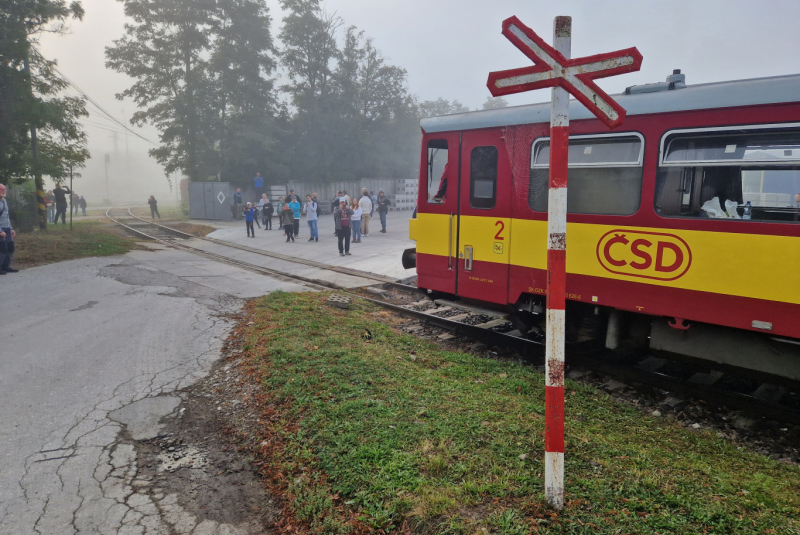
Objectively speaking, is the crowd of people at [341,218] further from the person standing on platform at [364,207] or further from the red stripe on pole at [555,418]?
the red stripe on pole at [555,418]

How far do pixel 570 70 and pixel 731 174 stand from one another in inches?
119

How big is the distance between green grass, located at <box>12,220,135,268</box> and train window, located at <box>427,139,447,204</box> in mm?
11950

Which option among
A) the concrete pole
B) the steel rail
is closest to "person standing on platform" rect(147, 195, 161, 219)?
the steel rail

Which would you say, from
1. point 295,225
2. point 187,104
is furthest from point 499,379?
point 187,104

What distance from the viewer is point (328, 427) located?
15.2 feet

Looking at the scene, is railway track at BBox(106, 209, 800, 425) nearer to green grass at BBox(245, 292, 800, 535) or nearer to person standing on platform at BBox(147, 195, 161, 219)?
green grass at BBox(245, 292, 800, 535)

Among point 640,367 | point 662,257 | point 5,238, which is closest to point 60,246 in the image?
point 5,238

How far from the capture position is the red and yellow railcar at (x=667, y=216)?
4.83 m

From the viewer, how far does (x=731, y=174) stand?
5.10 meters

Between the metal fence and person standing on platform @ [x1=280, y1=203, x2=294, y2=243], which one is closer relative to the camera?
person standing on platform @ [x1=280, y1=203, x2=294, y2=243]

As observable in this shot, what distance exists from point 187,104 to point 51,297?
26.7m

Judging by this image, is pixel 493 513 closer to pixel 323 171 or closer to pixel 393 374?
pixel 393 374

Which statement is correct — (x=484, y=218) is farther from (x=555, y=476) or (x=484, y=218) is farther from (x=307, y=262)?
(x=307, y=262)

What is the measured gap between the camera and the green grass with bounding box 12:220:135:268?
1454cm
